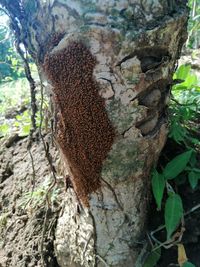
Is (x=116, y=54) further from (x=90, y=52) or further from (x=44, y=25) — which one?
(x=44, y=25)

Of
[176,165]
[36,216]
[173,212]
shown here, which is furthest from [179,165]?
[36,216]

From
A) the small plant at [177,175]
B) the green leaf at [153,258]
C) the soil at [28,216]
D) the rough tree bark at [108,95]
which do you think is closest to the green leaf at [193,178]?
the small plant at [177,175]

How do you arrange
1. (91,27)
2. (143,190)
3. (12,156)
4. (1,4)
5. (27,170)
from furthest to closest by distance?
(12,156)
(27,170)
(143,190)
(1,4)
(91,27)

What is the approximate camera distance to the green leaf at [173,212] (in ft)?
3.97

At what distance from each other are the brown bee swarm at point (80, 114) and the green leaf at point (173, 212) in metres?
0.24

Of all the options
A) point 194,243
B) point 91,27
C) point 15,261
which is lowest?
point 15,261

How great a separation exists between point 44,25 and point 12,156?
1.14 metres

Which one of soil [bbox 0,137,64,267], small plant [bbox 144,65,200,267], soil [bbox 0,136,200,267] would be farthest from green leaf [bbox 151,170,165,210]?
soil [bbox 0,137,64,267]

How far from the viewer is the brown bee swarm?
1136 millimetres

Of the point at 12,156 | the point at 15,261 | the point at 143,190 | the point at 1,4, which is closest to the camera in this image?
the point at 1,4

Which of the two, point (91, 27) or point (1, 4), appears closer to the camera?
point (91, 27)

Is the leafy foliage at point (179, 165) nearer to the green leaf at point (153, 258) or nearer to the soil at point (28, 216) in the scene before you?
the green leaf at point (153, 258)

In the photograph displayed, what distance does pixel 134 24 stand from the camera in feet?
3.61

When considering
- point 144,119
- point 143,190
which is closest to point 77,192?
point 143,190
